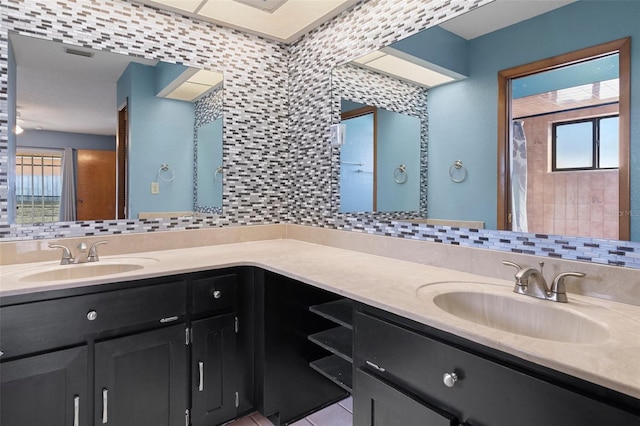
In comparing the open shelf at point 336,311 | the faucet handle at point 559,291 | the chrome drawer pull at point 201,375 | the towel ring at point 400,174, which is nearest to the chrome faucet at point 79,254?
the chrome drawer pull at point 201,375

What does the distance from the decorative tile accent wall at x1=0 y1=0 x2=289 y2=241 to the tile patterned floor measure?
3.64 feet

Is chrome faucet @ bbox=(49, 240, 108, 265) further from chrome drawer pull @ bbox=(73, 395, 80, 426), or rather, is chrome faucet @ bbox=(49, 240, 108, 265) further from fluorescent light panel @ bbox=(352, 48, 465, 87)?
fluorescent light panel @ bbox=(352, 48, 465, 87)

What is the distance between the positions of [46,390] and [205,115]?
1606 mm

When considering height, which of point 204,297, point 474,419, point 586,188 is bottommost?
point 474,419

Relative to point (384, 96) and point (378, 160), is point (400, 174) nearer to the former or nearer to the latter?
point (378, 160)

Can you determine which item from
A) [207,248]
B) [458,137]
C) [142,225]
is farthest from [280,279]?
[458,137]

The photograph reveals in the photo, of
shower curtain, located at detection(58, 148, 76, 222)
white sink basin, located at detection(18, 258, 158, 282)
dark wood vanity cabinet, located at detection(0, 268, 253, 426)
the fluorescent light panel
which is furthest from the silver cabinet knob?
shower curtain, located at detection(58, 148, 76, 222)

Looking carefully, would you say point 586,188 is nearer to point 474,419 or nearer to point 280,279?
point 474,419

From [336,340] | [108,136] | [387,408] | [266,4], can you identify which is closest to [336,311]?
[336,340]

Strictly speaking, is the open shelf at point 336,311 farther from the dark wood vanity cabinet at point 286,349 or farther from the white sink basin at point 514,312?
the white sink basin at point 514,312

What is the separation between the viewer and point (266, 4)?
2158 millimetres

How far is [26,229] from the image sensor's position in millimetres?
1723

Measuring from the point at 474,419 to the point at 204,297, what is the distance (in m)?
1.20

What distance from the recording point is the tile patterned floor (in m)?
1.82
